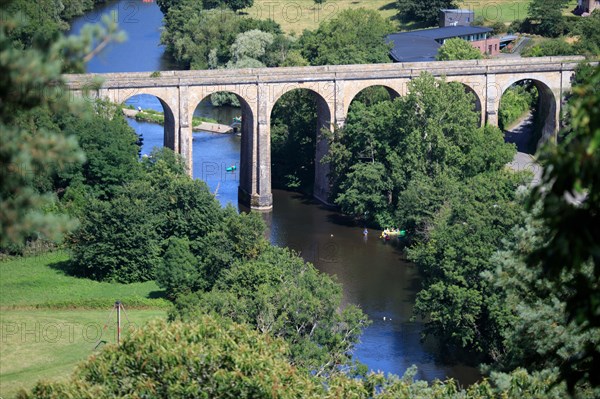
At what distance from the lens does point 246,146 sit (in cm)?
7875

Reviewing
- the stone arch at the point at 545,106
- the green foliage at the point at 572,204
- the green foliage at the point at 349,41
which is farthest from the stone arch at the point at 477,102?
the green foliage at the point at 572,204

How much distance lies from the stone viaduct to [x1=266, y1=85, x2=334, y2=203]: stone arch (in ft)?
0.21

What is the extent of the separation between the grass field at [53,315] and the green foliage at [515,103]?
121 ft

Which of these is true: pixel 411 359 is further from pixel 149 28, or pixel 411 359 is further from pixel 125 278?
pixel 149 28

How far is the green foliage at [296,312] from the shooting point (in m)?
41.9

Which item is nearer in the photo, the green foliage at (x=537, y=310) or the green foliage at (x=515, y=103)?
the green foliage at (x=537, y=310)

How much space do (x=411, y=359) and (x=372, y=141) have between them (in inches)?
1037

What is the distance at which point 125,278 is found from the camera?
59.2 metres

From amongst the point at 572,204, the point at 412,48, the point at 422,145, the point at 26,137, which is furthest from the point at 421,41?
Result: the point at 572,204

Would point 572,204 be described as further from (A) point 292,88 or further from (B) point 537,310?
(A) point 292,88

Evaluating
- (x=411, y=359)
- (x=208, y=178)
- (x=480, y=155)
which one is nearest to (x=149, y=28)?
(x=208, y=178)

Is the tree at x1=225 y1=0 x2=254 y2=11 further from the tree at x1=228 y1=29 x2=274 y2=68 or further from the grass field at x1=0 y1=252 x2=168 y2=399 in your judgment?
the grass field at x1=0 y1=252 x2=168 y2=399

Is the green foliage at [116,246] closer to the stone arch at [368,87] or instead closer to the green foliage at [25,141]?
the stone arch at [368,87]

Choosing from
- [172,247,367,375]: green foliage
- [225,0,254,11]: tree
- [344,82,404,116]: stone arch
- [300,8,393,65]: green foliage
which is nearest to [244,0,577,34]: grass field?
[225,0,254,11]: tree
